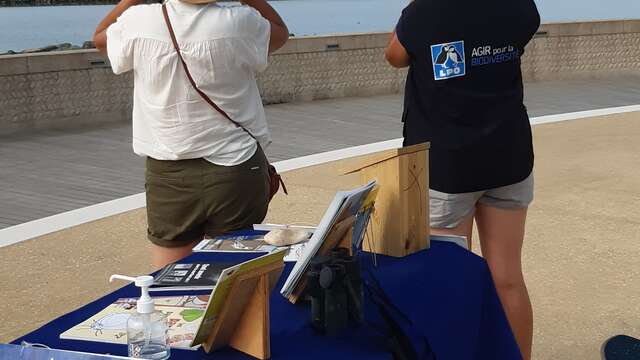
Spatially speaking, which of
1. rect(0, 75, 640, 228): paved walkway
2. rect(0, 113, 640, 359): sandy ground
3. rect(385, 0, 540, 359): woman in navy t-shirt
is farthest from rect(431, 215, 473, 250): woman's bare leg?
rect(0, 75, 640, 228): paved walkway

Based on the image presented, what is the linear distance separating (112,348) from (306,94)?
36.1ft

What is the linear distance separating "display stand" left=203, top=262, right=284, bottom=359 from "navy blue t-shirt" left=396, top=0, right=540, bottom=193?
3.82 ft

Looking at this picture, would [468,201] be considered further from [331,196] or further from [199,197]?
[331,196]

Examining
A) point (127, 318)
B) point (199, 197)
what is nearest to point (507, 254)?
point (199, 197)

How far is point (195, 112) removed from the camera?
10.3 ft

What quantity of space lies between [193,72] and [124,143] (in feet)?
23.6

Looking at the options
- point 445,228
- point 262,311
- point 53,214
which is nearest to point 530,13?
point 445,228

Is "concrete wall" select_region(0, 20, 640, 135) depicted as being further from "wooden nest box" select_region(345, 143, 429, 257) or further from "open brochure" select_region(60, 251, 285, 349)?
"open brochure" select_region(60, 251, 285, 349)

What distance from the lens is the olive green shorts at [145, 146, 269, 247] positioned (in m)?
3.22

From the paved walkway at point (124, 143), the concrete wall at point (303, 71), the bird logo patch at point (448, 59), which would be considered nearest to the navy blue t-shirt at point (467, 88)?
the bird logo patch at point (448, 59)

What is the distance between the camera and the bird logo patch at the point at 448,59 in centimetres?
310

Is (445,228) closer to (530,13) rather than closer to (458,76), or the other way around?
(458,76)

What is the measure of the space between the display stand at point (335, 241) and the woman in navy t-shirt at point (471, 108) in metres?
0.64

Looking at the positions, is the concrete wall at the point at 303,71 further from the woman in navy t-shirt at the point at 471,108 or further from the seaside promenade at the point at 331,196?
the woman in navy t-shirt at the point at 471,108
